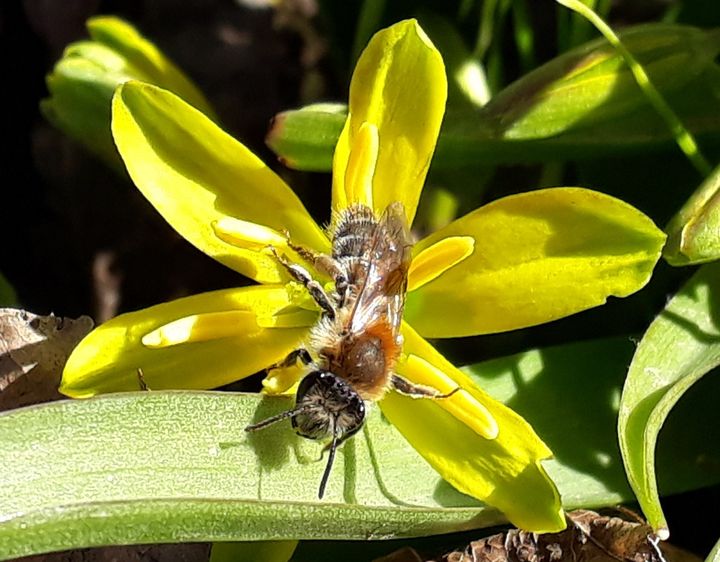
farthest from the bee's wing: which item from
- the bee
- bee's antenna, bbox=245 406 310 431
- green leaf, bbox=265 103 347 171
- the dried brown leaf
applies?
the dried brown leaf

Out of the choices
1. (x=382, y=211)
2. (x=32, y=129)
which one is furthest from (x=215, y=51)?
(x=382, y=211)

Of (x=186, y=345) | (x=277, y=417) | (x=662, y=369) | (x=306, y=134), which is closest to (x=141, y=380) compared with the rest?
(x=186, y=345)

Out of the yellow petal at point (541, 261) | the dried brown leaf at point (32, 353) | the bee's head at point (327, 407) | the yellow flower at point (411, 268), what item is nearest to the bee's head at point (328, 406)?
the bee's head at point (327, 407)

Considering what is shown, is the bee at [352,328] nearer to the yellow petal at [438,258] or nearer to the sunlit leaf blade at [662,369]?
the yellow petal at [438,258]

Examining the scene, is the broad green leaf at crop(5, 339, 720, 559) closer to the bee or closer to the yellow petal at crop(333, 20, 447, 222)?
the bee

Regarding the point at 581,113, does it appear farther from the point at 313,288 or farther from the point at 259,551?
the point at 259,551
